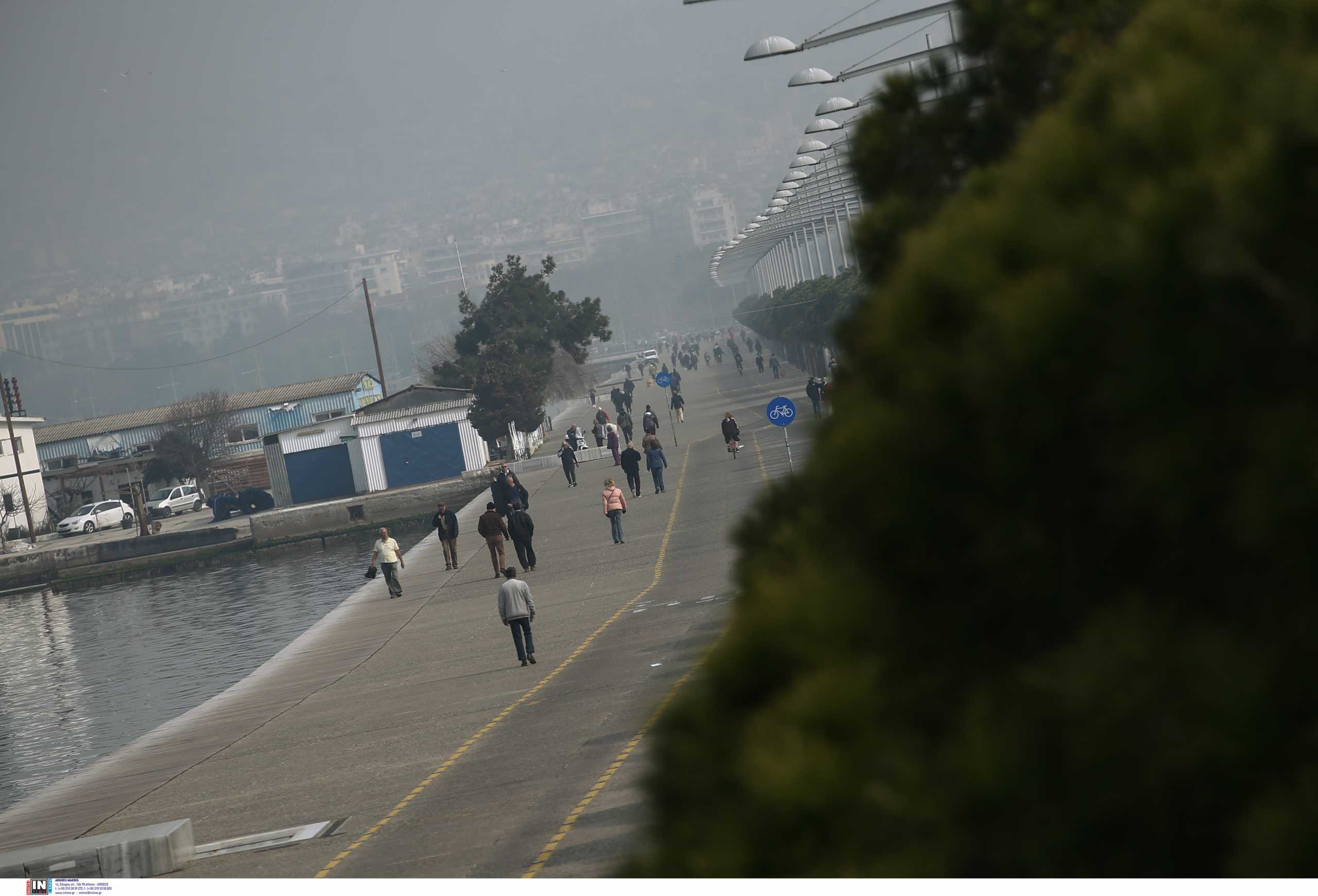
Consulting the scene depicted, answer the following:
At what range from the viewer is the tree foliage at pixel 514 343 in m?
56.4

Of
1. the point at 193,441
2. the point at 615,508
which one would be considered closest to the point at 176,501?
the point at 193,441

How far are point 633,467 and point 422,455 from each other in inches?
993

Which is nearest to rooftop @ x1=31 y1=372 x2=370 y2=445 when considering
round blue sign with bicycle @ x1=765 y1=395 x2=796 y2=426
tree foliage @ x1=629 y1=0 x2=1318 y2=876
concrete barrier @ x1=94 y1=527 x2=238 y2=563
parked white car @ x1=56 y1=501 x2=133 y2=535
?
parked white car @ x1=56 y1=501 x2=133 y2=535

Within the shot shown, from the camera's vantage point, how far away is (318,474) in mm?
61719

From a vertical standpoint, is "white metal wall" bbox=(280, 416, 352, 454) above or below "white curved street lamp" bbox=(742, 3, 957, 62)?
below

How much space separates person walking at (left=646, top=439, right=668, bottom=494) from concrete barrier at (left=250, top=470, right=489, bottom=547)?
1861 centimetres

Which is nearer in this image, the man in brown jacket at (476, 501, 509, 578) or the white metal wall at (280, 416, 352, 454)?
the man in brown jacket at (476, 501, 509, 578)

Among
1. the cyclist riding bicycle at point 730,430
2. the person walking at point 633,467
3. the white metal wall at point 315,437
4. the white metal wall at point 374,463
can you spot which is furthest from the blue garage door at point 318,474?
the person walking at point 633,467

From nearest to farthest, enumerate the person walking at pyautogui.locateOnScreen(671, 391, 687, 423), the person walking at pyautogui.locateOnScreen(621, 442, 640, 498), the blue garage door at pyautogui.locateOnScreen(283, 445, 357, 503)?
1. the person walking at pyautogui.locateOnScreen(621, 442, 640, 498)
2. the person walking at pyautogui.locateOnScreen(671, 391, 687, 423)
3. the blue garage door at pyautogui.locateOnScreen(283, 445, 357, 503)

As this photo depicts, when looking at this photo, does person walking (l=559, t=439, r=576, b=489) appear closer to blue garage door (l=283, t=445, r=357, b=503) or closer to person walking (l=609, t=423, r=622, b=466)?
person walking (l=609, t=423, r=622, b=466)

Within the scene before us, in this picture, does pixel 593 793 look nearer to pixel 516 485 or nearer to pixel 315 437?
pixel 516 485

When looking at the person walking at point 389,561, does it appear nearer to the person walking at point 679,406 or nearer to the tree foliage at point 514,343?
the person walking at point 679,406

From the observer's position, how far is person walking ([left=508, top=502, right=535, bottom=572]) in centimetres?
2659

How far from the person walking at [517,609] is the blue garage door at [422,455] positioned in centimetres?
4086
